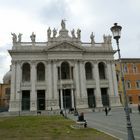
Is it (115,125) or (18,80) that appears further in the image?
(18,80)

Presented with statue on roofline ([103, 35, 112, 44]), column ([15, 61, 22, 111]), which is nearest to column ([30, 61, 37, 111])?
column ([15, 61, 22, 111])

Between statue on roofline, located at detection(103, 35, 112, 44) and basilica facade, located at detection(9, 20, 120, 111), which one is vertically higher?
statue on roofline, located at detection(103, 35, 112, 44)

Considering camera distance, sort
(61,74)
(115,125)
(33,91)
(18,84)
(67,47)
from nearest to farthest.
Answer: (115,125) → (18,84) → (33,91) → (67,47) → (61,74)

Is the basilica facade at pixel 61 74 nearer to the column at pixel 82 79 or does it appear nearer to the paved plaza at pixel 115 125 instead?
A: the column at pixel 82 79

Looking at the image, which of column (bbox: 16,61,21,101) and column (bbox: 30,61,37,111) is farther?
column (bbox: 16,61,21,101)

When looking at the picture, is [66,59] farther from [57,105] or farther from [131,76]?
[131,76]

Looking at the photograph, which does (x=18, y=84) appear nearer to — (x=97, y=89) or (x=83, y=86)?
(x=83, y=86)

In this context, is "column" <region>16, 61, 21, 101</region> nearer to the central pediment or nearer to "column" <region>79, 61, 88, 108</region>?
the central pediment

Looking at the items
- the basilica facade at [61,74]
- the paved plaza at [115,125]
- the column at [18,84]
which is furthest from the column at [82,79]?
the paved plaza at [115,125]

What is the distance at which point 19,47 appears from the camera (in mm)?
56219

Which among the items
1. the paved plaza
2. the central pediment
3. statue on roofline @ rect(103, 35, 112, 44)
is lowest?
the paved plaza

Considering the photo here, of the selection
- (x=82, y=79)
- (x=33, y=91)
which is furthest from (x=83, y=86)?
(x=33, y=91)

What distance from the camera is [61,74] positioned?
191 ft

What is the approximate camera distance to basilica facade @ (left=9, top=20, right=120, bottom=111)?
5353 centimetres
